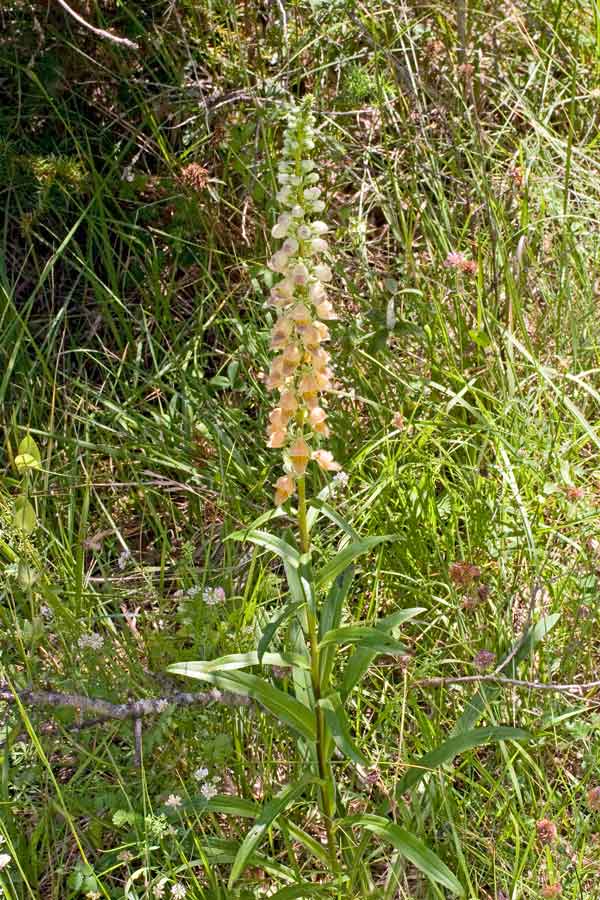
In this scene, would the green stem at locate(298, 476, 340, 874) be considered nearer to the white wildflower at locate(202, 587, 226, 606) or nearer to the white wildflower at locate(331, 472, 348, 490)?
the white wildflower at locate(202, 587, 226, 606)

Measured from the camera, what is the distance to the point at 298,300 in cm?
177

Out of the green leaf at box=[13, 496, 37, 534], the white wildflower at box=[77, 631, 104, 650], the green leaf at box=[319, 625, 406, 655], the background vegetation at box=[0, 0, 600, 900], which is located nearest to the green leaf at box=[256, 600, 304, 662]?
the green leaf at box=[319, 625, 406, 655]

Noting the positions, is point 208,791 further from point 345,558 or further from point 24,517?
point 24,517

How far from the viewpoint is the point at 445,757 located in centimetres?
204

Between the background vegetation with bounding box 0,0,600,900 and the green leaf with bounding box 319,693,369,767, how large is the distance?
0.75ft

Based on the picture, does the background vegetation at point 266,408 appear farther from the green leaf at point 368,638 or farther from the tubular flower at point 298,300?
the tubular flower at point 298,300

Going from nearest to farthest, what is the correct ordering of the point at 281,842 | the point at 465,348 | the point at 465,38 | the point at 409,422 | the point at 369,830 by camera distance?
the point at 369,830 < the point at 281,842 < the point at 409,422 < the point at 465,348 < the point at 465,38

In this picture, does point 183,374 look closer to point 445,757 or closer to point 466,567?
point 466,567

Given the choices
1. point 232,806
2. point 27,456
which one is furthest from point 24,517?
point 232,806

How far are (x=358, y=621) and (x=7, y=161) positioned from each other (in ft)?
6.75

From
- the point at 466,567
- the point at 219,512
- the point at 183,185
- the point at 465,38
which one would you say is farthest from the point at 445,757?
the point at 465,38

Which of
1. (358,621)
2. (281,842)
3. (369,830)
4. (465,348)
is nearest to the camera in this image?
(369,830)

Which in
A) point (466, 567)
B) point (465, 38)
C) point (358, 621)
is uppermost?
point (465, 38)

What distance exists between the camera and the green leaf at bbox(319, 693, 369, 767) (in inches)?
75.9
